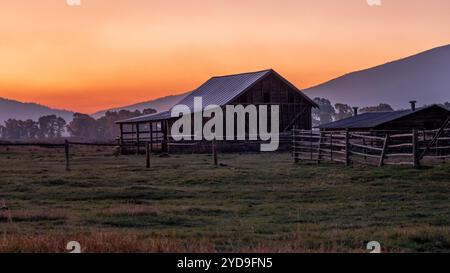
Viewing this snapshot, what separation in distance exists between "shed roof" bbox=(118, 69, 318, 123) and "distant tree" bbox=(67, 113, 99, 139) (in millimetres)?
81839

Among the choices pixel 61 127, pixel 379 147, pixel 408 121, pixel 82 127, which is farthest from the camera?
pixel 82 127

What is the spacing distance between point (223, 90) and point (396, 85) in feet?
438

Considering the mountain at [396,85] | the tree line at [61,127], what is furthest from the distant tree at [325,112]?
the tree line at [61,127]

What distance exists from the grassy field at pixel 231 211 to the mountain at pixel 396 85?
12355 cm

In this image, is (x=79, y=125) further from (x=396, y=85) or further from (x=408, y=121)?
(x=408, y=121)

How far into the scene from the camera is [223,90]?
52.4 m

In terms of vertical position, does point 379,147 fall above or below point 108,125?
below

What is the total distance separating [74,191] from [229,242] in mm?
9865

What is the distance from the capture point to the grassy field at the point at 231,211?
9.11 m

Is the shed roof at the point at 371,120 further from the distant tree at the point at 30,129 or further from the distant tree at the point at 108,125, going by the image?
the distant tree at the point at 30,129

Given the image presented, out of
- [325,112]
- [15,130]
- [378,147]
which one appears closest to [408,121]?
[378,147]

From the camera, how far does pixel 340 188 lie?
18219mm
